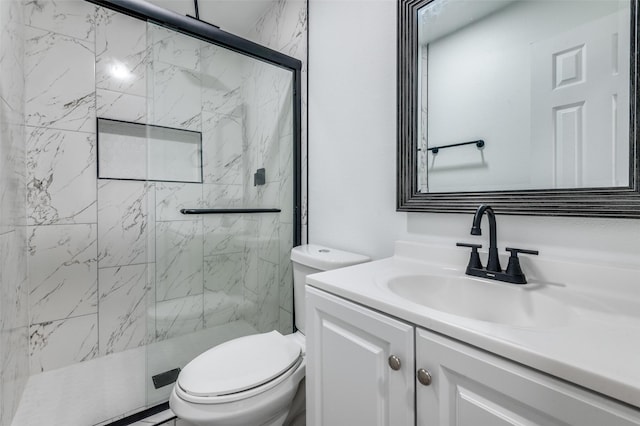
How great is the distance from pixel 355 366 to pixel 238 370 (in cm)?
49

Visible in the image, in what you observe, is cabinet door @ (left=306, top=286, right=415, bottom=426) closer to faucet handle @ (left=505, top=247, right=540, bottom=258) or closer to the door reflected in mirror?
faucet handle @ (left=505, top=247, right=540, bottom=258)

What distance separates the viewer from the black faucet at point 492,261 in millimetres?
792

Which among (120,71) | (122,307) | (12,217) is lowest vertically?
(122,307)

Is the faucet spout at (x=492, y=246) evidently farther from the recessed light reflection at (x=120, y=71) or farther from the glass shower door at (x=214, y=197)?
the recessed light reflection at (x=120, y=71)

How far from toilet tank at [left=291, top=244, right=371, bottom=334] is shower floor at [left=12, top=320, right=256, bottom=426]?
1.42ft

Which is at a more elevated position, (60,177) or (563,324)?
(60,177)

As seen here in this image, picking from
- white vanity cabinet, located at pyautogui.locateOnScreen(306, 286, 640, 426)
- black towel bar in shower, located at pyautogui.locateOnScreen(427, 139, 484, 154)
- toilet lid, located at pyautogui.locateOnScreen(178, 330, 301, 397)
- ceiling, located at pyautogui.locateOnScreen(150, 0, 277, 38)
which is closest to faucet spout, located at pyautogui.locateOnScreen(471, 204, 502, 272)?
black towel bar in shower, located at pyautogui.locateOnScreen(427, 139, 484, 154)

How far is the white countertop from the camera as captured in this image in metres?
0.40

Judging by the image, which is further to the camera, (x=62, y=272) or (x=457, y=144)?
(x=62, y=272)

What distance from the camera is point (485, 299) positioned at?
837 millimetres

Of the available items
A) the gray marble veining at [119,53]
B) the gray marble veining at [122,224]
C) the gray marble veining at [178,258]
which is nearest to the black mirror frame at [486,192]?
the gray marble veining at [178,258]

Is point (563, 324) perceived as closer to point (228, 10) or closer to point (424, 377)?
point (424, 377)

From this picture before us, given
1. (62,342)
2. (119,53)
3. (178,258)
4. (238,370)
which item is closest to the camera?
(238,370)

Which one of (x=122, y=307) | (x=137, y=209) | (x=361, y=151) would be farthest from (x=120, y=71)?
(x=361, y=151)
